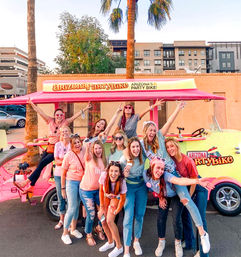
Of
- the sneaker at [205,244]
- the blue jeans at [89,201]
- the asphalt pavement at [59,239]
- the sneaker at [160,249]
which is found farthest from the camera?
the blue jeans at [89,201]

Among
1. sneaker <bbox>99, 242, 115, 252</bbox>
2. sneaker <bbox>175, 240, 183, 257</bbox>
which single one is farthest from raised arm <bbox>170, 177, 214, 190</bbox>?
sneaker <bbox>99, 242, 115, 252</bbox>

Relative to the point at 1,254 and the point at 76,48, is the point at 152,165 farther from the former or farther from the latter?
the point at 76,48

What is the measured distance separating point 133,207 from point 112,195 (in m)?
0.40

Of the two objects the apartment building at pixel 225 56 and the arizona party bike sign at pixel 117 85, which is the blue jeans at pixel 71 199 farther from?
the apartment building at pixel 225 56

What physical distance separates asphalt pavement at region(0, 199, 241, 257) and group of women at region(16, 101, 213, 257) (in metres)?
0.16

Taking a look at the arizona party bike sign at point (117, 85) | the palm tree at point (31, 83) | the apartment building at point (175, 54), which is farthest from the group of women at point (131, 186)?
the apartment building at point (175, 54)

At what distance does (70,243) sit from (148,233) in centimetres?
134

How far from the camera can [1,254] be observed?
3.19 metres

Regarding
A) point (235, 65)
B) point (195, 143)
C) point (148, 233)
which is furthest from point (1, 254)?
point (235, 65)

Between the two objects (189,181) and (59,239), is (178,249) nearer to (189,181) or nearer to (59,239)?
(189,181)

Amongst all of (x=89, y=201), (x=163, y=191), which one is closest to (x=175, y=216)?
(x=163, y=191)

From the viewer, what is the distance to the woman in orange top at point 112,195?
2.96 m

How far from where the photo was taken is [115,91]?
436 cm

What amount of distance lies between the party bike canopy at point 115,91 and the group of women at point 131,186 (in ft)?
3.16
